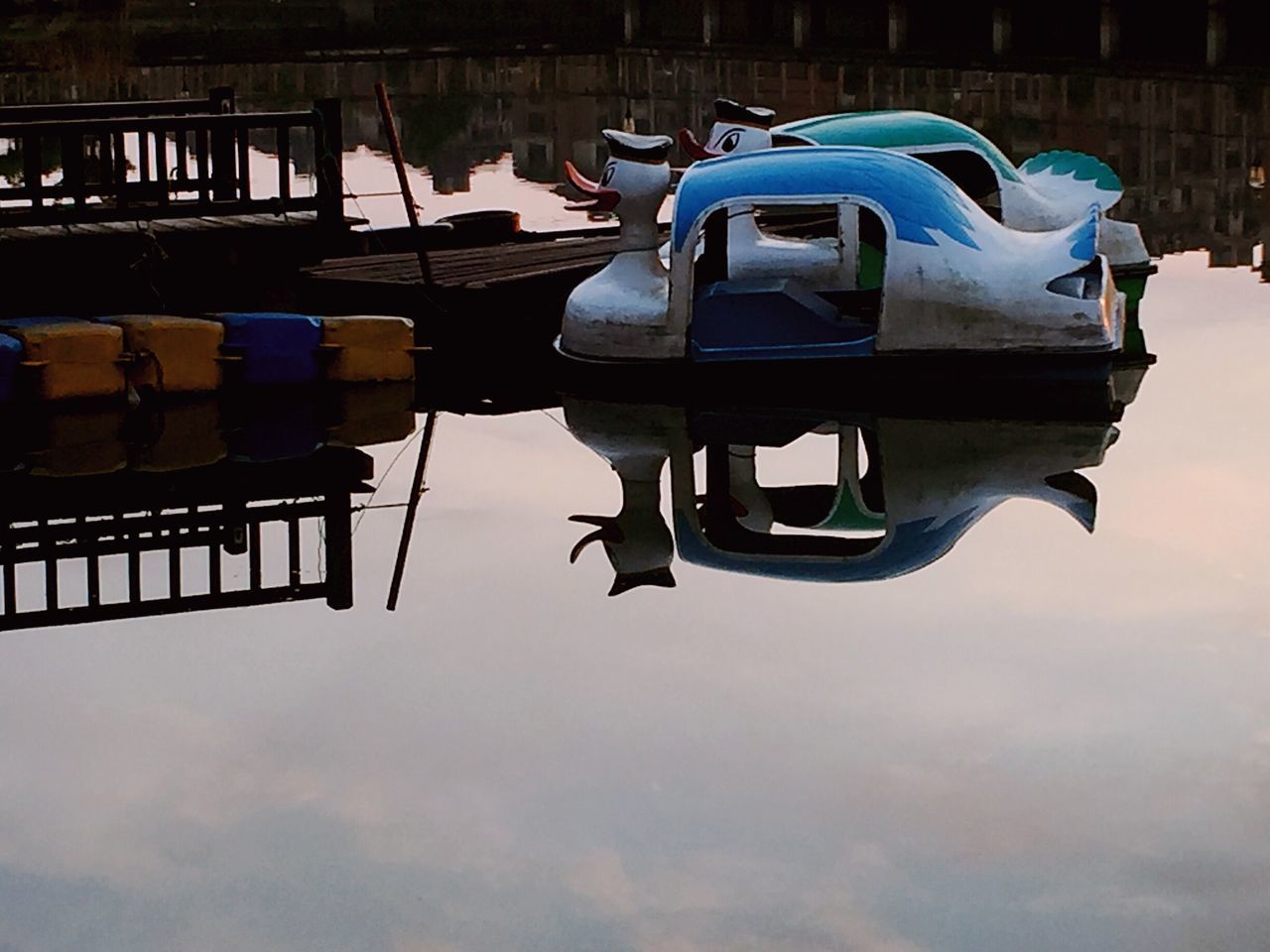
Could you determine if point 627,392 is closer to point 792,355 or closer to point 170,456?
point 792,355

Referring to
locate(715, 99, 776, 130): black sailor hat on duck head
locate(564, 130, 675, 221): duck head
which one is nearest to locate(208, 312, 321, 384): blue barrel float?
locate(564, 130, 675, 221): duck head

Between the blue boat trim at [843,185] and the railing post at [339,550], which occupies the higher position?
the blue boat trim at [843,185]

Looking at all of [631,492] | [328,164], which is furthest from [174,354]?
[631,492]

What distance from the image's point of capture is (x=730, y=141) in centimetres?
2075

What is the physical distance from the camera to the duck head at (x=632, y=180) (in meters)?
19.6

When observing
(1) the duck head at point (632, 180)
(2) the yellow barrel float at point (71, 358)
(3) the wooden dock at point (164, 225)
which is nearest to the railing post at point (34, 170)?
(3) the wooden dock at point (164, 225)

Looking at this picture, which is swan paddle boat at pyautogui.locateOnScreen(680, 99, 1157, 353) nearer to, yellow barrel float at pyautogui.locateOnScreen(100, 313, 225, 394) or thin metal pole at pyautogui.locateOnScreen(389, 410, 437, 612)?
thin metal pole at pyautogui.locateOnScreen(389, 410, 437, 612)

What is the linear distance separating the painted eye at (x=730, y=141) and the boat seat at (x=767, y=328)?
1.64 metres

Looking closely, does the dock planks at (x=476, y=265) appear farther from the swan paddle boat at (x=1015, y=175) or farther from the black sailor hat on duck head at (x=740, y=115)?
the swan paddle boat at (x=1015, y=175)

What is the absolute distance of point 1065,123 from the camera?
43.2 m

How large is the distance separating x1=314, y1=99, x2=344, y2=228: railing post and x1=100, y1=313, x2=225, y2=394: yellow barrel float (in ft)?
9.36

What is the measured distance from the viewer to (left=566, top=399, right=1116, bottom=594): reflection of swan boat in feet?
48.6

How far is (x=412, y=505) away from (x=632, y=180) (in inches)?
170

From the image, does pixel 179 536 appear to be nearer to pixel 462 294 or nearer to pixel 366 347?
pixel 366 347
